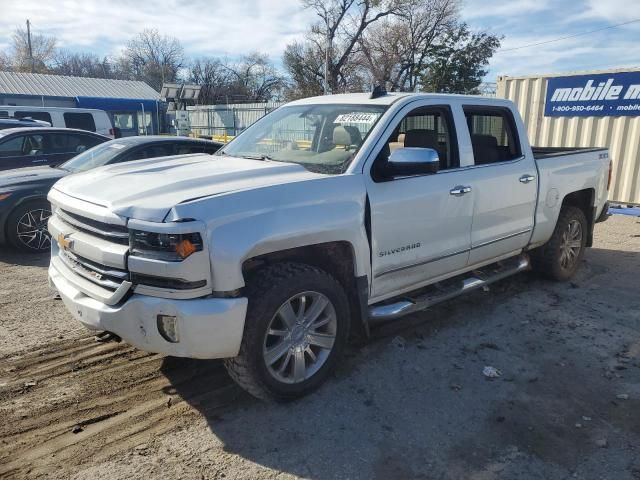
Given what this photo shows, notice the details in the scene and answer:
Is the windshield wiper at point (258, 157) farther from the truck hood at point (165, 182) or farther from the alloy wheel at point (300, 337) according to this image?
the alloy wheel at point (300, 337)

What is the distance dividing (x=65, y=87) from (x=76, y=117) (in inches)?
1020

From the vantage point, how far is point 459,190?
4152 millimetres

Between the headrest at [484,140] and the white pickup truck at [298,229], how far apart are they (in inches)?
0.7

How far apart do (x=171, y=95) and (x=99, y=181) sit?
24698 mm

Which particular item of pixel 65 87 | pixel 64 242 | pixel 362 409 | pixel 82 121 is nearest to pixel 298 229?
pixel 362 409

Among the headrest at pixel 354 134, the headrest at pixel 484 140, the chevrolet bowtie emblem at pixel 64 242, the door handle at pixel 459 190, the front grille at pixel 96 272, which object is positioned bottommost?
the front grille at pixel 96 272

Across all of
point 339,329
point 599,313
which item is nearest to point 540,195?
point 599,313

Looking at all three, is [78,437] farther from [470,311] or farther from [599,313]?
[599,313]

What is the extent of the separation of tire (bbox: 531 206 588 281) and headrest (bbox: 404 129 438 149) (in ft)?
6.80

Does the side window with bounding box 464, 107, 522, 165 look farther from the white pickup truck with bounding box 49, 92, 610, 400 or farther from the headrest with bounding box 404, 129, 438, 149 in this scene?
the headrest with bounding box 404, 129, 438, 149

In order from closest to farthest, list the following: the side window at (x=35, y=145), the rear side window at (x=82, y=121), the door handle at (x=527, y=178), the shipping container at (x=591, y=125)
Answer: the door handle at (x=527, y=178) → the side window at (x=35, y=145) → the shipping container at (x=591, y=125) → the rear side window at (x=82, y=121)

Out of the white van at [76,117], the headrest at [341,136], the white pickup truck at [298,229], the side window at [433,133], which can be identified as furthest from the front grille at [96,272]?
the white van at [76,117]

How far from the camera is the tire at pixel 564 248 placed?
5656 mm

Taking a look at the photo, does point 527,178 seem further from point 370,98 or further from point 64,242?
point 64,242
